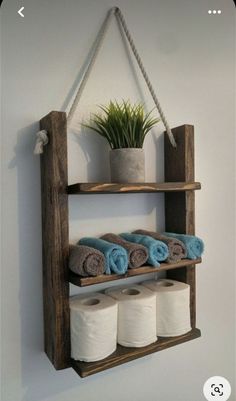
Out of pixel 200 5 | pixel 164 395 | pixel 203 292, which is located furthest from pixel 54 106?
pixel 164 395

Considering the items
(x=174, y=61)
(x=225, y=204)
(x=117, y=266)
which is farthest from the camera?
(x=225, y=204)

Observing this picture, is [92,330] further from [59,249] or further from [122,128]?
[122,128]

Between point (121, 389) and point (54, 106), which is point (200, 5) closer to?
point (54, 106)

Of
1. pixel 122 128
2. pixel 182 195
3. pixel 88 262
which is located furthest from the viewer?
pixel 182 195

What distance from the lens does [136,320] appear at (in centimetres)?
67

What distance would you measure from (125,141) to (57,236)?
27 cm

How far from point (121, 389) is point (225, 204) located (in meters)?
0.65

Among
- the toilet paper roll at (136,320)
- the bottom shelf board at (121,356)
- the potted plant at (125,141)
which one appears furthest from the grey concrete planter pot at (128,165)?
the bottom shelf board at (121,356)

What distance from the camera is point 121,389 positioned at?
0.81 m

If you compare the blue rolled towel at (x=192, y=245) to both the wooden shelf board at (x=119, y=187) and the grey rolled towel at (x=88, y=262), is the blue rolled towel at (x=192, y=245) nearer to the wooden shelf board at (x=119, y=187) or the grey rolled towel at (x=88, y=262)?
the wooden shelf board at (x=119, y=187)

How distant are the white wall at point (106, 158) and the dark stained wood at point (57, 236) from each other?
0.21 feet

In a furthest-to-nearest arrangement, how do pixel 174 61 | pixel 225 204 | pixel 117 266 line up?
pixel 225 204 → pixel 174 61 → pixel 117 266

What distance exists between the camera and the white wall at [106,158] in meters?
0.66

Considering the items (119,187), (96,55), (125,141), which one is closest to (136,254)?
(119,187)
